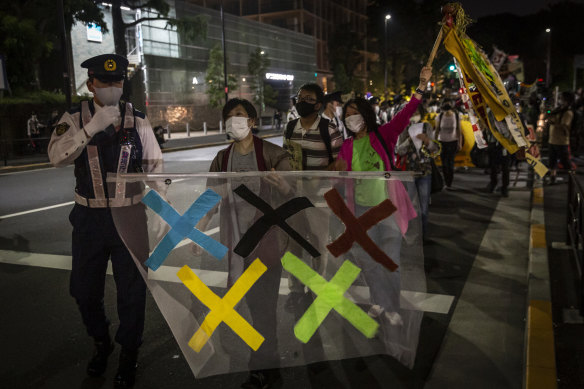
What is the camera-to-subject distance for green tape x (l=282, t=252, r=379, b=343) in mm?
3344

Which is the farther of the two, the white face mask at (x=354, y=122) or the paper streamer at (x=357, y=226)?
the white face mask at (x=354, y=122)

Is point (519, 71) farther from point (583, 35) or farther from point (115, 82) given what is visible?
point (583, 35)

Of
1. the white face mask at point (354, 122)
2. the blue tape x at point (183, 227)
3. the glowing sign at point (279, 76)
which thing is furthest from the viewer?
the glowing sign at point (279, 76)

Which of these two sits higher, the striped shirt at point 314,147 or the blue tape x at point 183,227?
the striped shirt at point 314,147

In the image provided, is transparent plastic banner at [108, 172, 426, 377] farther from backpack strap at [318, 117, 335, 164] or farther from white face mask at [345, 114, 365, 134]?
backpack strap at [318, 117, 335, 164]

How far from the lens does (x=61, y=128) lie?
11.2 feet

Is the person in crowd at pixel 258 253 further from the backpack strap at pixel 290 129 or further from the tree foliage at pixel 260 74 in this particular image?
the tree foliage at pixel 260 74

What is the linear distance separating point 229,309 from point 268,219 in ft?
1.99

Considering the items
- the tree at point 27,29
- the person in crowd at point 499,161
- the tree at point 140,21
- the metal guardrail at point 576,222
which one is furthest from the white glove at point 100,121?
the tree at point 140,21

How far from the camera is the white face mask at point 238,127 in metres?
3.64

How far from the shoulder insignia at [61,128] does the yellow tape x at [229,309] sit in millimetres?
1142

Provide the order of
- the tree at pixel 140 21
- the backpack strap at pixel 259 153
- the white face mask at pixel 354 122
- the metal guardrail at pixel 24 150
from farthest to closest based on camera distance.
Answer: the tree at pixel 140 21 → the metal guardrail at pixel 24 150 → the white face mask at pixel 354 122 → the backpack strap at pixel 259 153

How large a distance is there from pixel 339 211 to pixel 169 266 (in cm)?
111

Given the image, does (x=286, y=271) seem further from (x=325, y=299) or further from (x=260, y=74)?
(x=260, y=74)
